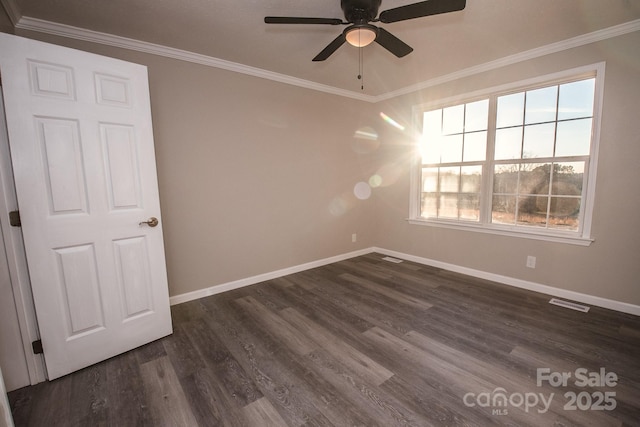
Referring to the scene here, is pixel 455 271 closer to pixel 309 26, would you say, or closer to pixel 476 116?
pixel 476 116

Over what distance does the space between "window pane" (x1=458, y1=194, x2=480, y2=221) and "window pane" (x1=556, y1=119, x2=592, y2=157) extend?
0.97 metres

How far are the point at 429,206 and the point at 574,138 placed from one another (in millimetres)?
1763

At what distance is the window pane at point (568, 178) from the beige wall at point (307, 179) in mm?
189

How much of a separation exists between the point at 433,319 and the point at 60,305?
9.74 ft

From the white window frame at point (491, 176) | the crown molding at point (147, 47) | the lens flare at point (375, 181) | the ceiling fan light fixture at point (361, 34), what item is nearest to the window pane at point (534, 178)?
the white window frame at point (491, 176)

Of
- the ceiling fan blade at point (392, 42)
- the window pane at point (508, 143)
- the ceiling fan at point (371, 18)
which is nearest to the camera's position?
the ceiling fan at point (371, 18)

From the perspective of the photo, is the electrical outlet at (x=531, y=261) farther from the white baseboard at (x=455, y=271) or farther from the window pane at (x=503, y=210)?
the window pane at (x=503, y=210)

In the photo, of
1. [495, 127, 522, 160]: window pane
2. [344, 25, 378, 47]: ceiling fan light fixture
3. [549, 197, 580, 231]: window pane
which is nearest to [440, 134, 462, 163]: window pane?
[495, 127, 522, 160]: window pane

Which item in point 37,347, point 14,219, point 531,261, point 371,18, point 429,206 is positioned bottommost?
point 37,347

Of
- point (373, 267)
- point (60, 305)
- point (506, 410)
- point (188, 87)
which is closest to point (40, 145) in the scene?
point (60, 305)

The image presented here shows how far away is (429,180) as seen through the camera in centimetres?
405

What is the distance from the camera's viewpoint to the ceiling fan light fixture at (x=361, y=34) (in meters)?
1.84

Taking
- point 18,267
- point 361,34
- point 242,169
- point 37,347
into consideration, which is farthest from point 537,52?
point 37,347

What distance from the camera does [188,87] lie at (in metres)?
2.80
